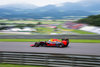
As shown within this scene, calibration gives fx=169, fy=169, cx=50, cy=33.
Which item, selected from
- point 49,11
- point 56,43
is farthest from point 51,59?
point 49,11

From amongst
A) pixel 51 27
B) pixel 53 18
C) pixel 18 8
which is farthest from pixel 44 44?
pixel 18 8

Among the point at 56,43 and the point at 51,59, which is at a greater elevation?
the point at 51,59

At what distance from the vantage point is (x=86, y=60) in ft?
19.8

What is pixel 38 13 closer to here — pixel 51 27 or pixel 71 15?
pixel 71 15

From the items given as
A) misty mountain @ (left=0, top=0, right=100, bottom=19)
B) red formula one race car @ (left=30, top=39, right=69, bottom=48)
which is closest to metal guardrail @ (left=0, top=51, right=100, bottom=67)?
red formula one race car @ (left=30, top=39, right=69, bottom=48)

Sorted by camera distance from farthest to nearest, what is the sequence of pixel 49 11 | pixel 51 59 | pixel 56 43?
pixel 49 11, pixel 56 43, pixel 51 59

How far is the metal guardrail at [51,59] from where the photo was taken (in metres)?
6.01

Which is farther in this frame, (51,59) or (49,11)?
(49,11)

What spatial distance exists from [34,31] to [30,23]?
10.4 ft

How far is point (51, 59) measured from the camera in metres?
6.44

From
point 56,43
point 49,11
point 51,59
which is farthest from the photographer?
point 49,11

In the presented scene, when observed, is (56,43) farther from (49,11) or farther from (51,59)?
(49,11)

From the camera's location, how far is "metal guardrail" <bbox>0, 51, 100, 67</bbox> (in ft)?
19.7

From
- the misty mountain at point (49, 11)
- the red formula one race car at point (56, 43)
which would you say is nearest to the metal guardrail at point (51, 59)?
the red formula one race car at point (56, 43)
